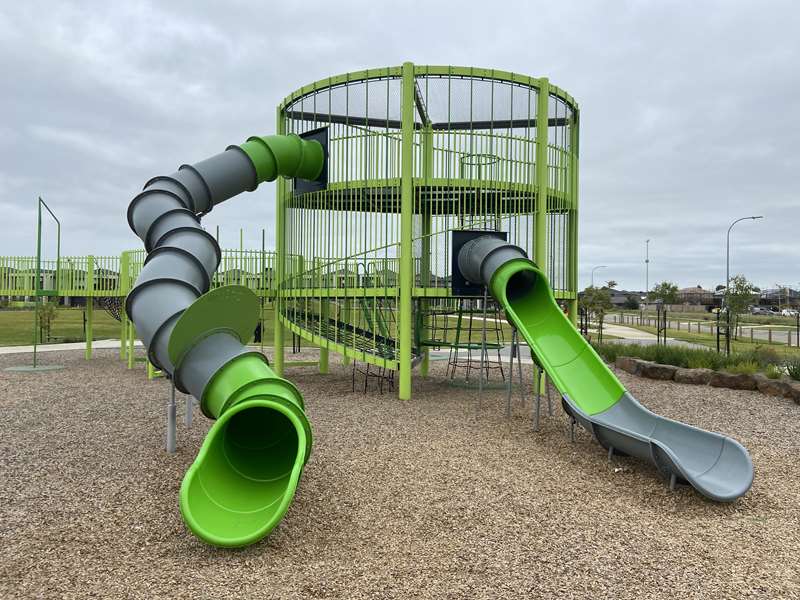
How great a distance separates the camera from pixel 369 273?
11336 millimetres

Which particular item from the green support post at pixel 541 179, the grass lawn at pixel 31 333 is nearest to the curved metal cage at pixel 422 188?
the green support post at pixel 541 179

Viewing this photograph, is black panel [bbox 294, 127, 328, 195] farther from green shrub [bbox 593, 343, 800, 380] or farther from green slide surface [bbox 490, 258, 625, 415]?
green shrub [bbox 593, 343, 800, 380]

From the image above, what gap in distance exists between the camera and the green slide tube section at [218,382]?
4.69m

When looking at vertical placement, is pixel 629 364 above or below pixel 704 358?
below

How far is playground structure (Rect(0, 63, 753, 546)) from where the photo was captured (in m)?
5.55

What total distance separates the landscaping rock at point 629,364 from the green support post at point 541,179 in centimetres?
527

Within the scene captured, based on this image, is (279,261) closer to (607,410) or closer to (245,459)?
(607,410)

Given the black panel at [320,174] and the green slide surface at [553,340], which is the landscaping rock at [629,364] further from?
the black panel at [320,174]

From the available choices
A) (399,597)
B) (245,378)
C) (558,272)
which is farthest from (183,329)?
(558,272)

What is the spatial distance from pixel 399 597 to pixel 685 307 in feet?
355

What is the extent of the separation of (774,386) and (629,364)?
416 cm

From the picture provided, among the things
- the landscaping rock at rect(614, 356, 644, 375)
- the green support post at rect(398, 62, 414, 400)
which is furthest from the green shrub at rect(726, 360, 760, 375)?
the green support post at rect(398, 62, 414, 400)

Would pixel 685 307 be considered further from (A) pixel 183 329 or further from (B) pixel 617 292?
(A) pixel 183 329

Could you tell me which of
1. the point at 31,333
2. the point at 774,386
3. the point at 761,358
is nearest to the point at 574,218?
the point at 774,386
